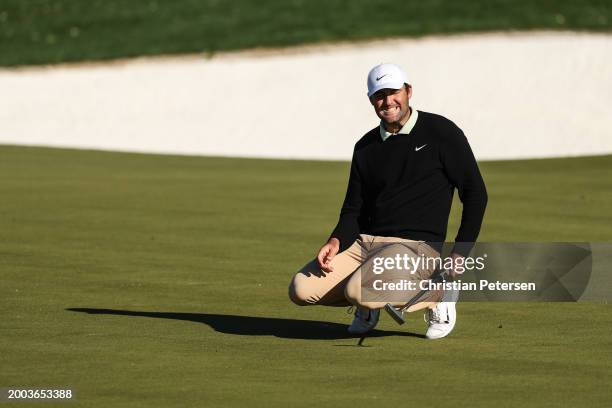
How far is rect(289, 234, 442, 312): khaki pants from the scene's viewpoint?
10.1 meters

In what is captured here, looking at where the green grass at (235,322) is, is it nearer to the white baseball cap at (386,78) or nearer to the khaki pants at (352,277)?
the khaki pants at (352,277)

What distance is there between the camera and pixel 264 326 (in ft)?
36.6

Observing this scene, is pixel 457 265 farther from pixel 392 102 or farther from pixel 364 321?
pixel 392 102

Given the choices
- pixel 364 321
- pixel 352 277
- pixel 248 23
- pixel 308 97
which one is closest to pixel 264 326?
pixel 364 321

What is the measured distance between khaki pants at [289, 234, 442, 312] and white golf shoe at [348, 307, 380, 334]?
0.20 m

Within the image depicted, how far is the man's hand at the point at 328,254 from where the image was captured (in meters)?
10.2

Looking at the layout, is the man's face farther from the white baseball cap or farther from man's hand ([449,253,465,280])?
man's hand ([449,253,465,280])

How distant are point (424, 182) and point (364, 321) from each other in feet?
3.51

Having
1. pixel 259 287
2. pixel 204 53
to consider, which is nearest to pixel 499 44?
pixel 204 53

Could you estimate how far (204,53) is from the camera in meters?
42.1

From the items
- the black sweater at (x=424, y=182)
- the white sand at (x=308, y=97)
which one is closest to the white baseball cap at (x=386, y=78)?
the black sweater at (x=424, y=182)

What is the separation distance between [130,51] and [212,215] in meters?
23.5

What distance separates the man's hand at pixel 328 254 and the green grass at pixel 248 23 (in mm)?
31547

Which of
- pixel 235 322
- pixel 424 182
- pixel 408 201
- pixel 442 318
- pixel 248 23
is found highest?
pixel 424 182
